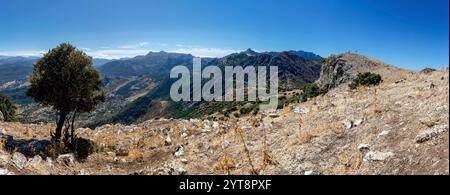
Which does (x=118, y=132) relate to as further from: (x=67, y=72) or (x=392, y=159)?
(x=392, y=159)

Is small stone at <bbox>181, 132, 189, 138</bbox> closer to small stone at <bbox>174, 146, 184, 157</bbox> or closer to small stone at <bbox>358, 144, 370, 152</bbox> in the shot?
small stone at <bbox>174, 146, 184, 157</bbox>

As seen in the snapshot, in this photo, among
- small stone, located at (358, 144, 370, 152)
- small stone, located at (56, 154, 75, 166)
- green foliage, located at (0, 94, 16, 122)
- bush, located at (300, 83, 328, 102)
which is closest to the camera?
small stone, located at (358, 144, 370, 152)

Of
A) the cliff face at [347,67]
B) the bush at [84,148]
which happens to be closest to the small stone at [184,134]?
the bush at [84,148]

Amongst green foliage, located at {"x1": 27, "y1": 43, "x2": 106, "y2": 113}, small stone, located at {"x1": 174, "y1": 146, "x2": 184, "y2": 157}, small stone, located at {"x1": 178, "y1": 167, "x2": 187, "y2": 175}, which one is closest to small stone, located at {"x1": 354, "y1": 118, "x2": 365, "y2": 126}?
small stone, located at {"x1": 178, "y1": 167, "x2": 187, "y2": 175}

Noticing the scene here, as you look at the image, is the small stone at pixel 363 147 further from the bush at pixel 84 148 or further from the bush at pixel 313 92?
the bush at pixel 313 92

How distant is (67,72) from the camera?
24.0 meters

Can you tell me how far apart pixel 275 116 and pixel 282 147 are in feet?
24.9

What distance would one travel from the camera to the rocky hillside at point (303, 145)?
11.6m

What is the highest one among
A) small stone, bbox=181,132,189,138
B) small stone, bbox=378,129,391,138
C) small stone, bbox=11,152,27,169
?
small stone, bbox=378,129,391,138

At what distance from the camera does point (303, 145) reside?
48.7ft

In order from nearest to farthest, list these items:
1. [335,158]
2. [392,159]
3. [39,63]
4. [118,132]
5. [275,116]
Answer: [392,159] → [335,158] → [275,116] → [39,63] → [118,132]

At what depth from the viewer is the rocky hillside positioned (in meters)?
11.6
